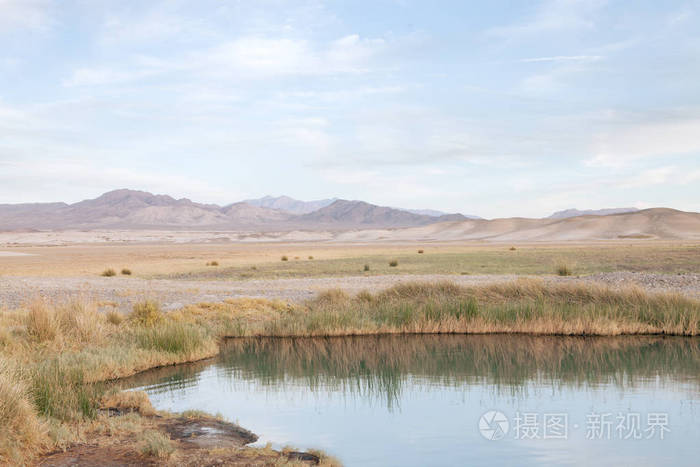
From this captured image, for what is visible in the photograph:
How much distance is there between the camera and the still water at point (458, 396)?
Answer: 8.01m

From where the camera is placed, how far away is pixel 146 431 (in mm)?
7746

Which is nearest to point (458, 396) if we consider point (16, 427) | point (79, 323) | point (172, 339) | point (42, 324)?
point (172, 339)

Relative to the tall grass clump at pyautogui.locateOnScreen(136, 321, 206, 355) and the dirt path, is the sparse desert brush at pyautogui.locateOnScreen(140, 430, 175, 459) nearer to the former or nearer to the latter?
the tall grass clump at pyautogui.locateOnScreen(136, 321, 206, 355)

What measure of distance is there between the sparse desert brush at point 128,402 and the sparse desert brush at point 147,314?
18.8ft

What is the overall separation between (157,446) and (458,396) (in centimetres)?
516

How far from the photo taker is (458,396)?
34.3 ft

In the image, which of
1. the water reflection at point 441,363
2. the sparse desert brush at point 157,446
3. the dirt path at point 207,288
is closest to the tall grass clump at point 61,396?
the sparse desert brush at point 157,446

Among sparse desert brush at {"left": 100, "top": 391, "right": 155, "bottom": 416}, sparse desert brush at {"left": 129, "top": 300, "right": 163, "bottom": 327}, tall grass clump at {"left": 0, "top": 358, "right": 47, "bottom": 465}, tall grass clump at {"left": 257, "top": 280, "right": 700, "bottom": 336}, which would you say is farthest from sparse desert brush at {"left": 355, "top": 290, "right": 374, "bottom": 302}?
tall grass clump at {"left": 0, "top": 358, "right": 47, "bottom": 465}

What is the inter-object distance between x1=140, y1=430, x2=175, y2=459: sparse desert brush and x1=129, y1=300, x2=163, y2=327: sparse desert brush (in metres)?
8.26

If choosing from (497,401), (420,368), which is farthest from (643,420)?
(420,368)

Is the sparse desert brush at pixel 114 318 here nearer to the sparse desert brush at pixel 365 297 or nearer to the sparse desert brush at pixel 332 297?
the sparse desert brush at pixel 332 297

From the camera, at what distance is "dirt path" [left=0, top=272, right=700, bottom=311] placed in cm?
2047

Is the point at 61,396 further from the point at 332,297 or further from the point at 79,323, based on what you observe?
the point at 332,297

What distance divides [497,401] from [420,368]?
249 cm
